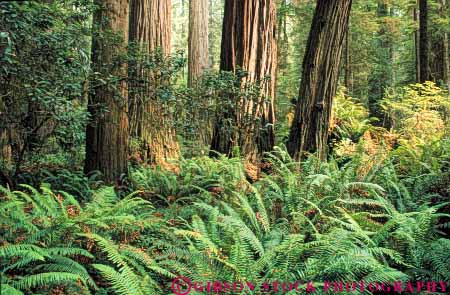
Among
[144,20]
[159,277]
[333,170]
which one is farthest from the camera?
[144,20]

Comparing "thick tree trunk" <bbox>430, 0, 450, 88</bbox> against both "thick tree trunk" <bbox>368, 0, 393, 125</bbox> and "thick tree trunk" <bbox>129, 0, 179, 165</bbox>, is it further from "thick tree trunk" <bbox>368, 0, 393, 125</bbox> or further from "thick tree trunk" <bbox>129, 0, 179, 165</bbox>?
"thick tree trunk" <bbox>129, 0, 179, 165</bbox>

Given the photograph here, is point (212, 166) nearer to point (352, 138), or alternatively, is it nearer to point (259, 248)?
point (259, 248)

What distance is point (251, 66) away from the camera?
758 centimetres

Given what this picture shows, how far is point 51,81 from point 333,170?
3.92 metres

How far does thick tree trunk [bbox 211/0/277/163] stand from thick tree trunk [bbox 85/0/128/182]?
1.77m

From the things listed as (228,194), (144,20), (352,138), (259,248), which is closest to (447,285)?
(259,248)

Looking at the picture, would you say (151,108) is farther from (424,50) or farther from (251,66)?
(424,50)

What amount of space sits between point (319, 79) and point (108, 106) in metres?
3.36

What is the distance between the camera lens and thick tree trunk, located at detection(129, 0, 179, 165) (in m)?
7.32

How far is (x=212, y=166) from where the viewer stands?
21.4 feet

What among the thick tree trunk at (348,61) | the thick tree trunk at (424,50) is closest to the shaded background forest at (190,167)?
the thick tree trunk at (424,50)

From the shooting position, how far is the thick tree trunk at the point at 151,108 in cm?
732

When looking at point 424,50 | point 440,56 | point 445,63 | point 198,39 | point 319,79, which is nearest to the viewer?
point 319,79

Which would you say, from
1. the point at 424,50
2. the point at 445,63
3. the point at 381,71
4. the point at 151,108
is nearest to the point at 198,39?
the point at 151,108
